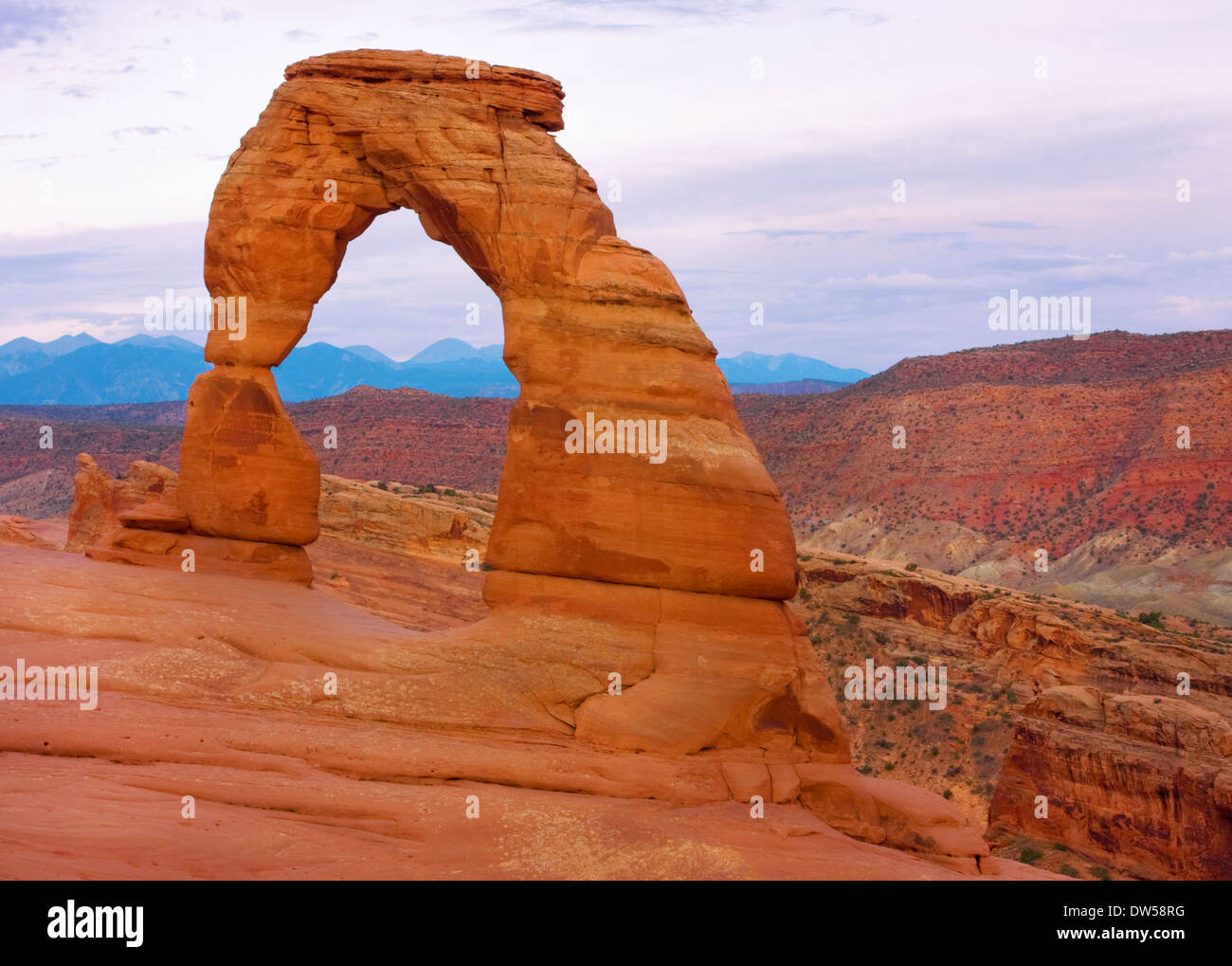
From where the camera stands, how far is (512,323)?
16.7m

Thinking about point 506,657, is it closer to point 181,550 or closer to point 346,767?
point 346,767

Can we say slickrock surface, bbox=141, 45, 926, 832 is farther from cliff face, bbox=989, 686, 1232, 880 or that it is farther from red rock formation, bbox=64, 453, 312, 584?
cliff face, bbox=989, 686, 1232, 880

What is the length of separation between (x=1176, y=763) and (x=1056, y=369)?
2618 inches

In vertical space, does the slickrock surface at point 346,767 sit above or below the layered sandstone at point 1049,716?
above

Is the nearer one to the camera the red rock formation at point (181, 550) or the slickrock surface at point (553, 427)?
the slickrock surface at point (553, 427)

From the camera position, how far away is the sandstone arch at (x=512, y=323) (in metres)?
15.9

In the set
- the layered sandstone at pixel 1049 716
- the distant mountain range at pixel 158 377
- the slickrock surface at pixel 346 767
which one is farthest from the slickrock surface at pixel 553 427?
the distant mountain range at pixel 158 377

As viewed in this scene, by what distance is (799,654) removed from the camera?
15883 millimetres

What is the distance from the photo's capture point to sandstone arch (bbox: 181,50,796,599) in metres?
15.9

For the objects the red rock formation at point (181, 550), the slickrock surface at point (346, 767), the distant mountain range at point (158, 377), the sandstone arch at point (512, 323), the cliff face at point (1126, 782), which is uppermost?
the distant mountain range at point (158, 377)

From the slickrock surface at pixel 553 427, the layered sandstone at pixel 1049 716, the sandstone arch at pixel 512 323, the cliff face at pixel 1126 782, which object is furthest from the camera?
the layered sandstone at pixel 1049 716

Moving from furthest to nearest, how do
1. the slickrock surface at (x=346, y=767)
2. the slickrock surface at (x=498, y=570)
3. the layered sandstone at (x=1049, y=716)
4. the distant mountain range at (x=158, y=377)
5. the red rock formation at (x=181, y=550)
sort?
the distant mountain range at (x=158, y=377)
the layered sandstone at (x=1049, y=716)
the red rock formation at (x=181, y=550)
the slickrock surface at (x=498, y=570)
the slickrock surface at (x=346, y=767)

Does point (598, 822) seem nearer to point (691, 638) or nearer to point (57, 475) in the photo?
point (691, 638)

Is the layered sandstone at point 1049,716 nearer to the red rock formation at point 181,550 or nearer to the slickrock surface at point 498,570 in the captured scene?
the slickrock surface at point 498,570
